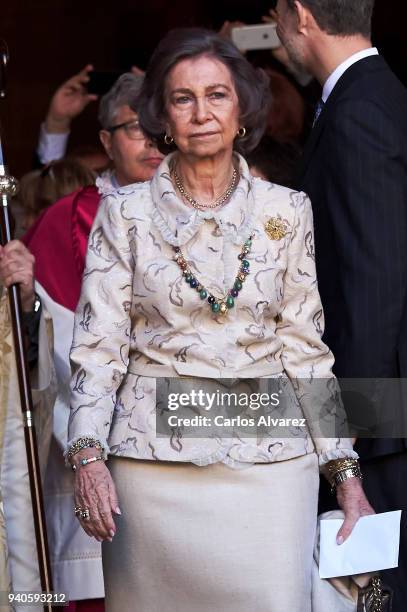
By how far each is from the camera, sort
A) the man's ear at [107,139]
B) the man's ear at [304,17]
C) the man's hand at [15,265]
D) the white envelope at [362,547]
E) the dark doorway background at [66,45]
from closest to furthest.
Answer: the white envelope at [362,547], the man's ear at [304,17], the man's hand at [15,265], the man's ear at [107,139], the dark doorway background at [66,45]

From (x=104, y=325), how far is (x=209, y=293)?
255mm

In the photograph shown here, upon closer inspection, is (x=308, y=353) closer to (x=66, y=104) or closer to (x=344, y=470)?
(x=344, y=470)

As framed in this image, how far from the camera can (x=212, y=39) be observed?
3.25 meters

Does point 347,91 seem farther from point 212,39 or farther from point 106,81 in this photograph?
point 106,81

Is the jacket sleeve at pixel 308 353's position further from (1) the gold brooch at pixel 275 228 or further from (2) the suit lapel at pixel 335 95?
(2) the suit lapel at pixel 335 95

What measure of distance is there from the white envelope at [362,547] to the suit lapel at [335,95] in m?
0.97

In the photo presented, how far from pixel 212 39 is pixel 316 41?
497 mm

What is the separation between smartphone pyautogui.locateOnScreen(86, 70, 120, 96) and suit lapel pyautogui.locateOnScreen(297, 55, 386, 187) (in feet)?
7.92

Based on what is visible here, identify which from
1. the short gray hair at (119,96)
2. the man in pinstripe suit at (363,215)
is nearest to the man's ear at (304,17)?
the man in pinstripe suit at (363,215)

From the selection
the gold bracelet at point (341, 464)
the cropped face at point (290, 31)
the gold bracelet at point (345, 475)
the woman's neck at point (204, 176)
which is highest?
the cropped face at point (290, 31)

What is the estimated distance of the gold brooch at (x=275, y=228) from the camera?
3.17 metres

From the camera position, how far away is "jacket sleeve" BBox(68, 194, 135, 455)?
3043 mm

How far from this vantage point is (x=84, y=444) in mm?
2979

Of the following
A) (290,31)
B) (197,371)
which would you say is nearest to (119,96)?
(290,31)
